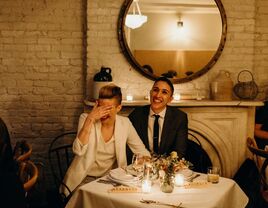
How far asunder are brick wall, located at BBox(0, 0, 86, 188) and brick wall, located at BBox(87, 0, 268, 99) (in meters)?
0.28

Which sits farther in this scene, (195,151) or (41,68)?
(41,68)

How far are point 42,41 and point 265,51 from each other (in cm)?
238

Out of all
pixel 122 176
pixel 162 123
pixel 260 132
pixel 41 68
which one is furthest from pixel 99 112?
pixel 260 132

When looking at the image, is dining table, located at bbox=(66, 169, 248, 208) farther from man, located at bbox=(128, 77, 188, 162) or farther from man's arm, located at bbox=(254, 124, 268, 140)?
man's arm, located at bbox=(254, 124, 268, 140)

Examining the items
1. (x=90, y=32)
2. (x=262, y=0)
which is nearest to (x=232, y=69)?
(x=262, y=0)

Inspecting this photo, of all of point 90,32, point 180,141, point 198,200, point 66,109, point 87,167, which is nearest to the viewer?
point 198,200

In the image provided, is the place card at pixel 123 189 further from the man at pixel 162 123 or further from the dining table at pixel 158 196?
the man at pixel 162 123

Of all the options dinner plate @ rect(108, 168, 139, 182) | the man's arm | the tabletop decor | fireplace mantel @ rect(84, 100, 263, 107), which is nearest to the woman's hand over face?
dinner plate @ rect(108, 168, 139, 182)

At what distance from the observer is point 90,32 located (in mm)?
4074

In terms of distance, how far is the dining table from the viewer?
7.42 ft

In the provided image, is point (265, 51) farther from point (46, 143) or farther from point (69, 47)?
point (46, 143)

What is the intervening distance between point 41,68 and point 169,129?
62.8 inches

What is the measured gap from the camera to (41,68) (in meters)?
4.33

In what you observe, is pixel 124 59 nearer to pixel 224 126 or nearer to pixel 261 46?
pixel 224 126
